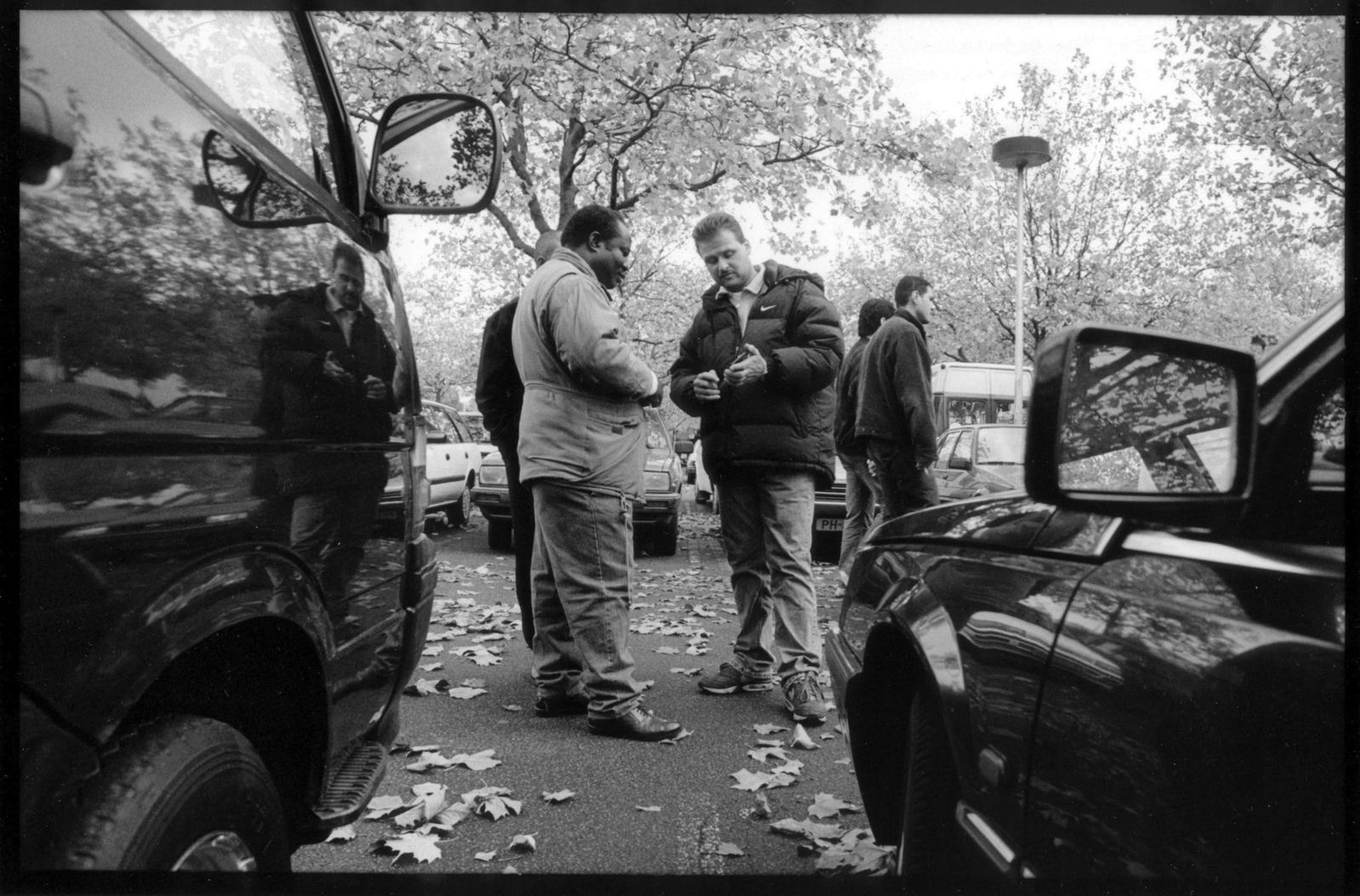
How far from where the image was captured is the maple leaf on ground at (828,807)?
286cm

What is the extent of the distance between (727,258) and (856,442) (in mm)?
1865

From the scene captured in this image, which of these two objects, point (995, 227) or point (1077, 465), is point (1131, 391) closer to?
point (1077, 465)

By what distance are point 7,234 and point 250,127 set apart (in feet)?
2.17

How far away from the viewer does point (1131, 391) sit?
4.21 feet

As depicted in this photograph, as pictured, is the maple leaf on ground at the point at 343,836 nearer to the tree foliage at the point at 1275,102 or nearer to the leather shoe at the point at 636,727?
the leather shoe at the point at 636,727

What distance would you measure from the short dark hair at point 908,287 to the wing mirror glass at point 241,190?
3.81m

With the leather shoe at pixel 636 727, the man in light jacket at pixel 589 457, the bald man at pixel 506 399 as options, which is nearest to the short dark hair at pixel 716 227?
the man in light jacket at pixel 589 457

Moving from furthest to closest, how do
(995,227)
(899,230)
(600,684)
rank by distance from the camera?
(899,230)
(995,227)
(600,684)

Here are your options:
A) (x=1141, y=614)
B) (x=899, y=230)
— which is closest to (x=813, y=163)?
(x=899, y=230)

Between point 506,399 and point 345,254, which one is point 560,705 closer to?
point 506,399

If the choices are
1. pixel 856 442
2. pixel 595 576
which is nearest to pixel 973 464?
pixel 856 442

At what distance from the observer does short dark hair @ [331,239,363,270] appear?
189 cm

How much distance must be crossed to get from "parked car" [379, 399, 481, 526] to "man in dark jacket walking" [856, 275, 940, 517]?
6.52 m

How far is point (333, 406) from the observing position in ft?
5.80
